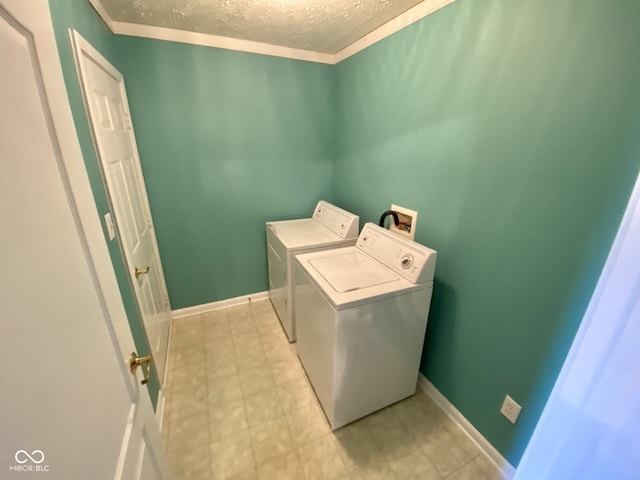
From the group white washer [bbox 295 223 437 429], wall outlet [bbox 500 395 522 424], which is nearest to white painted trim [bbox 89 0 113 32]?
white washer [bbox 295 223 437 429]

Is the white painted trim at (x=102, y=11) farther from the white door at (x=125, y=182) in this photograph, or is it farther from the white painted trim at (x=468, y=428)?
the white painted trim at (x=468, y=428)

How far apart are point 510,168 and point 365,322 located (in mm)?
992

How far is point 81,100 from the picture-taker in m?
1.12

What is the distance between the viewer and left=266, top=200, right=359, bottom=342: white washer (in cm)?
205

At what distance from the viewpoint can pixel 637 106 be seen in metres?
0.85

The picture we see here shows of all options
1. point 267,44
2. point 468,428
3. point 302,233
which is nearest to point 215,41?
point 267,44

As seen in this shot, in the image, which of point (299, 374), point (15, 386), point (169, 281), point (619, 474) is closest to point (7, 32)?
point (15, 386)

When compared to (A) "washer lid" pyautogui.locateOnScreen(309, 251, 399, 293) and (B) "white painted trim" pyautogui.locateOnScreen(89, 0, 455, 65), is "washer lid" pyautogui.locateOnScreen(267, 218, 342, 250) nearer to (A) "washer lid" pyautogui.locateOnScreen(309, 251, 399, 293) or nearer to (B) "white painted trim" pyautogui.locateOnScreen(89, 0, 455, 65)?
(A) "washer lid" pyautogui.locateOnScreen(309, 251, 399, 293)

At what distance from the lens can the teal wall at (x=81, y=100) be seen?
39.1 inches

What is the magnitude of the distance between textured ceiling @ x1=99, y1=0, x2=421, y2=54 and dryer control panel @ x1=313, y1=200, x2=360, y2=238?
4.29 feet

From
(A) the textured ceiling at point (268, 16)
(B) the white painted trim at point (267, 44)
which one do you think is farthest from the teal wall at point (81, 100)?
(A) the textured ceiling at point (268, 16)

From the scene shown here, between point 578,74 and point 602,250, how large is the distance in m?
0.64

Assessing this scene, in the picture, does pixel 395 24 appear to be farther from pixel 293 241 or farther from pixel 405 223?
pixel 293 241

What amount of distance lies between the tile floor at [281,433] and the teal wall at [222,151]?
82 cm
